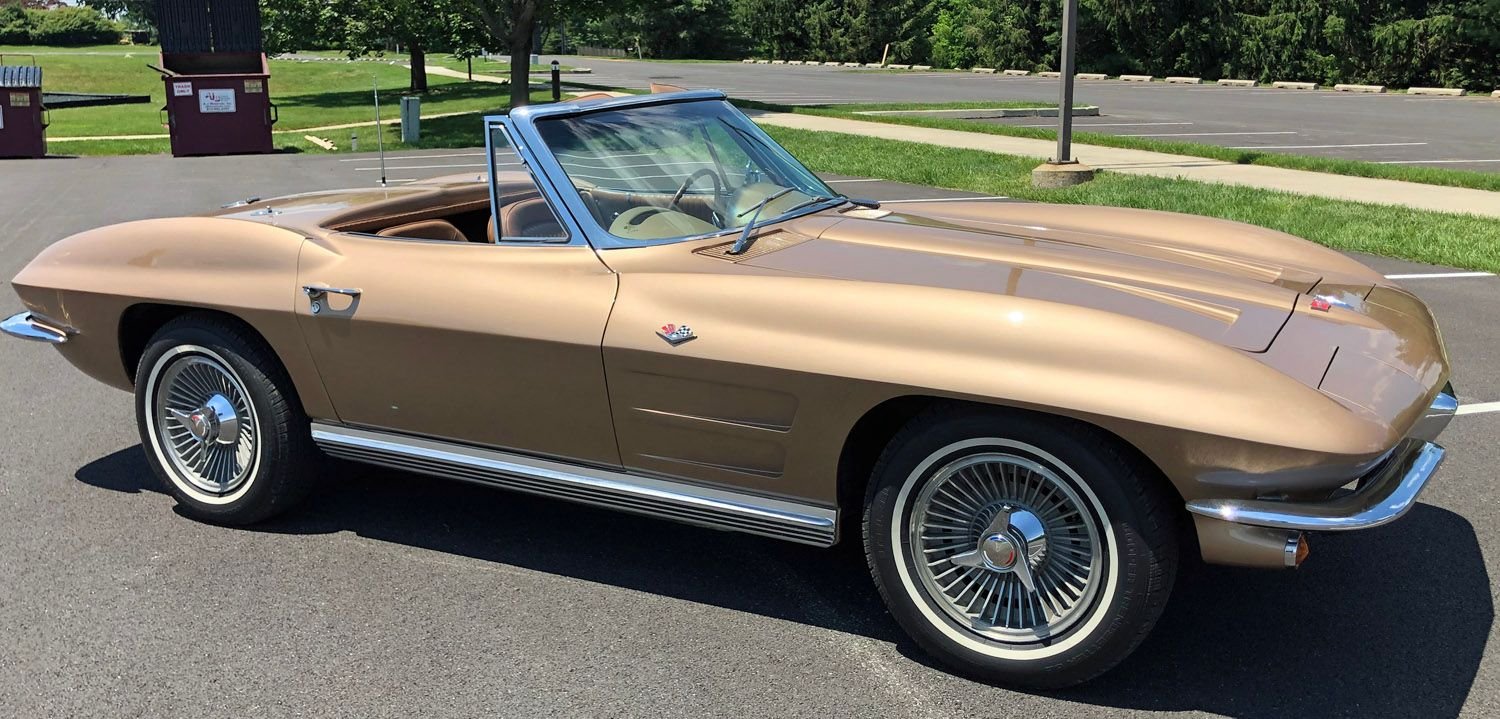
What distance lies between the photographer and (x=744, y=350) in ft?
10.7

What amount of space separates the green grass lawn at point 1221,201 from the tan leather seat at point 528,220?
7400mm

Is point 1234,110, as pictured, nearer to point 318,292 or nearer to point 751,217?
point 751,217

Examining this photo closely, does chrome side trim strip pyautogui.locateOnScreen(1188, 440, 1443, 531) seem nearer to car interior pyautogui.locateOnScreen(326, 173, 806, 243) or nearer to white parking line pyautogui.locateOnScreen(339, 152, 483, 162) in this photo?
car interior pyautogui.locateOnScreen(326, 173, 806, 243)

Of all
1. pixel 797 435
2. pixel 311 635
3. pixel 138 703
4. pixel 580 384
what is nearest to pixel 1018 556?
pixel 797 435

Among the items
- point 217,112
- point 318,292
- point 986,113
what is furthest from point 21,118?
point 318,292

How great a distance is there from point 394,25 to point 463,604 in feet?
91.7

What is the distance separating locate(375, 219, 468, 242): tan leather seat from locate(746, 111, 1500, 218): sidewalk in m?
9.59

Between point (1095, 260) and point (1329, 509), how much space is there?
3.63 feet

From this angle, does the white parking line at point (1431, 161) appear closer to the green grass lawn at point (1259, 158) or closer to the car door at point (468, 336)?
the green grass lawn at point (1259, 158)

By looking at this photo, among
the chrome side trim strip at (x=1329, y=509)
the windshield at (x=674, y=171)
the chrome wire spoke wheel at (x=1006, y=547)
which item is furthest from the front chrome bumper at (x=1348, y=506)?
the windshield at (x=674, y=171)

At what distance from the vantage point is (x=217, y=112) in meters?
19.8

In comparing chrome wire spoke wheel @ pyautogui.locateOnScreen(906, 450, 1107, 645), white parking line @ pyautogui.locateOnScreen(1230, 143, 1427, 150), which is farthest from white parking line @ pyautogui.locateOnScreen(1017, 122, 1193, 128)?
chrome wire spoke wheel @ pyautogui.locateOnScreen(906, 450, 1107, 645)

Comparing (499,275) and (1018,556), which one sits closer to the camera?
(1018,556)

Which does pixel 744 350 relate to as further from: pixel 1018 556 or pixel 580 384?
pixel 1018 556
